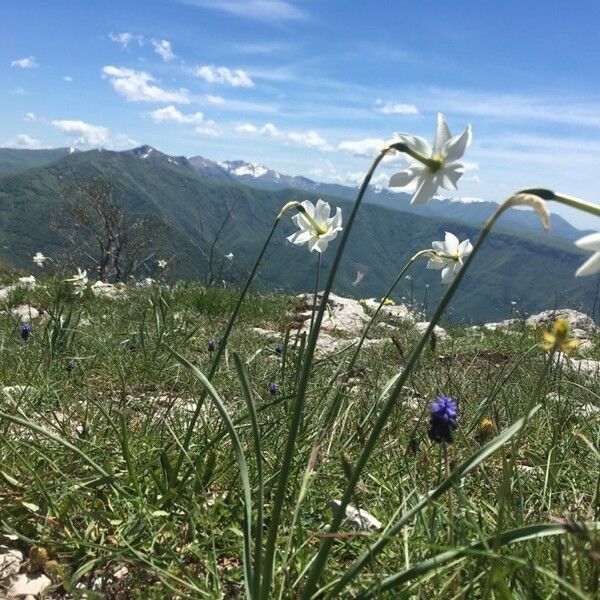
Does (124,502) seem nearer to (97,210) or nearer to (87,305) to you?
(87,305)

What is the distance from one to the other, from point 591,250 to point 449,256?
4.45ft

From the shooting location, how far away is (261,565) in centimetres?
186

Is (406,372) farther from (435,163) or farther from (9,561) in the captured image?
(9,561)

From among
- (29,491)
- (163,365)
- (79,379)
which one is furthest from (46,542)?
(163,365)

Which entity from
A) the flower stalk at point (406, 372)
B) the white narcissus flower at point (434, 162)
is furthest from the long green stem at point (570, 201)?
the white narcissus flower at point (434, 162)

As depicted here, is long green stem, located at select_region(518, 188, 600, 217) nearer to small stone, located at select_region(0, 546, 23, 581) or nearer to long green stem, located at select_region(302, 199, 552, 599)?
long green stem, located at select_region(302, 199, 552, 599)

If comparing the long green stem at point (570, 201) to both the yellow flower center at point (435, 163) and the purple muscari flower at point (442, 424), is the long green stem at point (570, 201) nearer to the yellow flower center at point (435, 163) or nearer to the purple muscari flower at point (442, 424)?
the yellow flower center at point (435, 163)

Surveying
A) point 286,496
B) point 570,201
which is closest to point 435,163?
point 570,201

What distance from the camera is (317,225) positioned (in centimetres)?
282

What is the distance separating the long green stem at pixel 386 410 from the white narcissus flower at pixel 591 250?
17cm

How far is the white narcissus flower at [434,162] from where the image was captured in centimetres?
175

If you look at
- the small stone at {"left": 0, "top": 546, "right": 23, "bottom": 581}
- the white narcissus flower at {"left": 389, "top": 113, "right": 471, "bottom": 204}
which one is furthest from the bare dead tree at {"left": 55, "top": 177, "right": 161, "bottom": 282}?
the white narcissus flower at {"left": 389, "top": 113, "right": 471, "bottom": 204}

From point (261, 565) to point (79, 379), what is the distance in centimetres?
283

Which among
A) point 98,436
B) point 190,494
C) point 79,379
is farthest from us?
point 79,379
